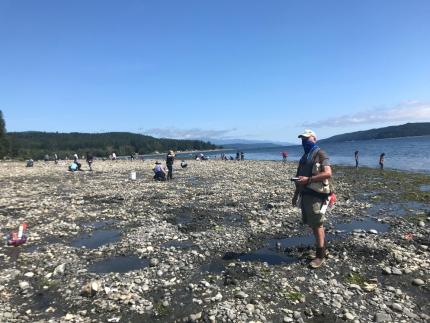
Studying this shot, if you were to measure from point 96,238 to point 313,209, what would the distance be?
8.70 meters

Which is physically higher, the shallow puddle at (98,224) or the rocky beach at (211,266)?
the shallow puddle at (98,224)

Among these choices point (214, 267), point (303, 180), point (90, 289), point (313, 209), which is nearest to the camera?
point (90, 289)

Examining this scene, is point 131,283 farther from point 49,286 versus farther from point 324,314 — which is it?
point 324,314

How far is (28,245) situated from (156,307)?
7249 millimetres

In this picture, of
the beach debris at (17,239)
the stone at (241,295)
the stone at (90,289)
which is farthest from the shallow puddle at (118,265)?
the beach debris at (17,239)

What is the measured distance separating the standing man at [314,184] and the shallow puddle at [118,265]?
521cm

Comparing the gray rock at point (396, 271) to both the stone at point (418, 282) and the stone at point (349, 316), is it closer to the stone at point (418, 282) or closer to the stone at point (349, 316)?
the stone at point (418, 282)

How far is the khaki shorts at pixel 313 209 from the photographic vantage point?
1036 centimetres

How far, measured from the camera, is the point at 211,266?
10.9 m

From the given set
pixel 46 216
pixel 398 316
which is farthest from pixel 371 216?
pixel 46 216

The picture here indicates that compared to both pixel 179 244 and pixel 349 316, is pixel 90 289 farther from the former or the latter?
pixel 349 316

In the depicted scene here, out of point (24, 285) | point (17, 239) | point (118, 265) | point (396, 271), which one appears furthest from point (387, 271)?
point (17, 239)

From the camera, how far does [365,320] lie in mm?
7758

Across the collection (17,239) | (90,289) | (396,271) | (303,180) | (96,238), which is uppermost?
(303,180)
